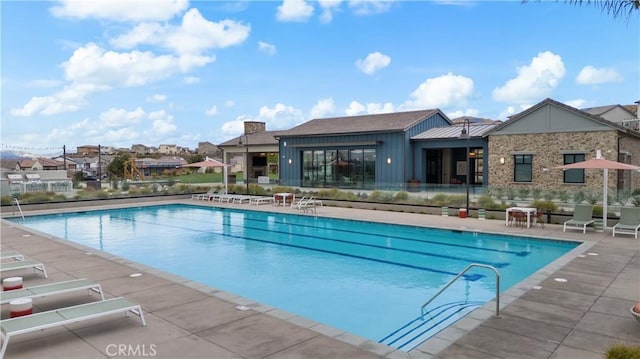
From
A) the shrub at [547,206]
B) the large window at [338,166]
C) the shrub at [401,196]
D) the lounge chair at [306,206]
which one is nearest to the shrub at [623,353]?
the shrub at [547,206]

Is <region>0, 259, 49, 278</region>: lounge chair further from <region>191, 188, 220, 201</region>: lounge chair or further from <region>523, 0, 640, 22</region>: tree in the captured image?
<region>191, 188, 220, 201</region>: lounge chair

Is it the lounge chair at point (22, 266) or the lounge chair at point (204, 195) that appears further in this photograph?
the lounge chair at point (204, 195)

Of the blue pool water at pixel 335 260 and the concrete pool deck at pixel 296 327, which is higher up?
the concrete pool deck at pixel 296 327

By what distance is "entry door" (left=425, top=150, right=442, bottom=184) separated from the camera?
27953mm

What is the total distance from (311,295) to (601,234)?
9152 millimetres

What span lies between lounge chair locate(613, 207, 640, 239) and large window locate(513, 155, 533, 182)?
924cm

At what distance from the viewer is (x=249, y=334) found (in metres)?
5.34

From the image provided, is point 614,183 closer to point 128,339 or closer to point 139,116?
point 128,339

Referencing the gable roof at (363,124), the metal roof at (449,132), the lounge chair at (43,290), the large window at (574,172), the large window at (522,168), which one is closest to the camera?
the lounge chair at (43,290)

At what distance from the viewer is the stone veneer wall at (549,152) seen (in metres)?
19.5

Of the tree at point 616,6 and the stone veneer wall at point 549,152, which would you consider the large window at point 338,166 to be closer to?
the stone veneer wall at point 549,152

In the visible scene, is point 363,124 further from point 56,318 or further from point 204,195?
point 56,318

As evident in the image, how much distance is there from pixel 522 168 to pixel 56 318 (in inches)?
839

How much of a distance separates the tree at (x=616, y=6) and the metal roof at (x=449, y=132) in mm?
19766
